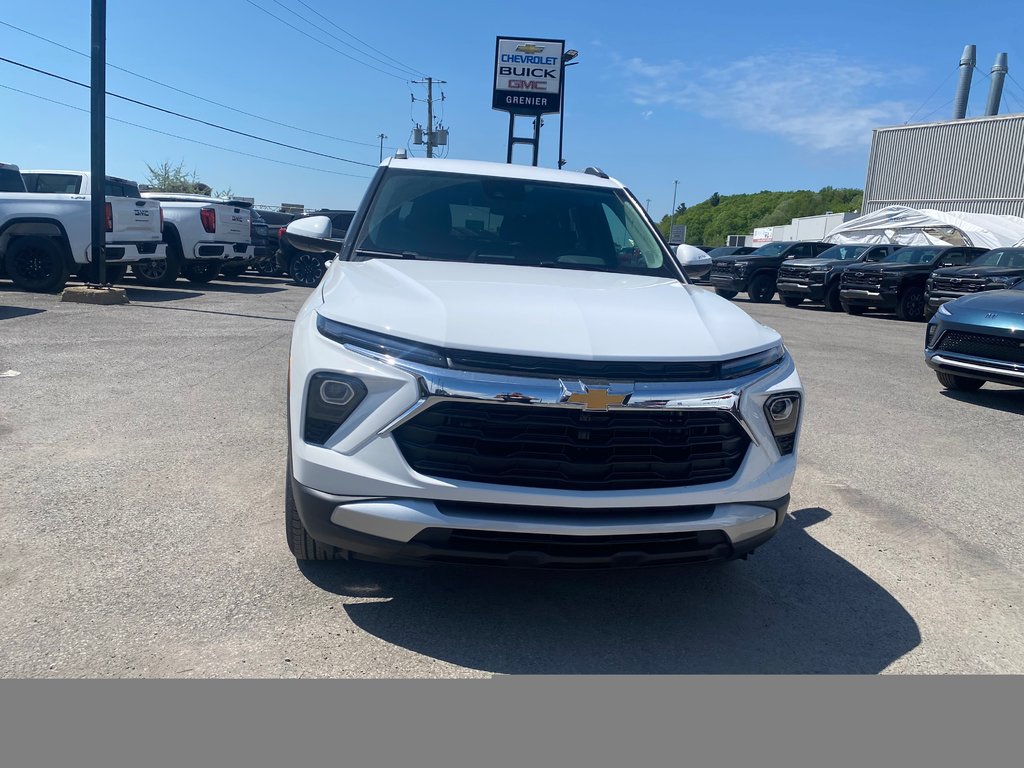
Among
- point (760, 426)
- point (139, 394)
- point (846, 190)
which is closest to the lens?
point (760, 426)

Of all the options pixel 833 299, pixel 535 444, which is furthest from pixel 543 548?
pixel 833 299

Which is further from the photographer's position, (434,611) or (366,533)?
(434,611)

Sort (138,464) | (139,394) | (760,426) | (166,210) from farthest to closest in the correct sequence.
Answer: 1. (166,210)
2. (139,394)
3. (138,464)
4. (760,426)

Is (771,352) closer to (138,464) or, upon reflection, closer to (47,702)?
(47,702)

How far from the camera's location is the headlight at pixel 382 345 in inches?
106

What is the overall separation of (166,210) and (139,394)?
32.8 feet

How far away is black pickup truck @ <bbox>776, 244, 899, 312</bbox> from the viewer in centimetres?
2003

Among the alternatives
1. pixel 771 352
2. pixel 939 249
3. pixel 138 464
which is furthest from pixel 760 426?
pixel 939 249

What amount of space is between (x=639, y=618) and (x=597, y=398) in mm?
1072

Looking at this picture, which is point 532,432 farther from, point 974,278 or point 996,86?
point 996,86

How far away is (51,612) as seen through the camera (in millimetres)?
3002

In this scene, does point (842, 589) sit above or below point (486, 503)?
below

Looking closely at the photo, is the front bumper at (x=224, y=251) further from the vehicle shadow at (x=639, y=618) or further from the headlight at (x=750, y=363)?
the headlight at (x=750, y=363)

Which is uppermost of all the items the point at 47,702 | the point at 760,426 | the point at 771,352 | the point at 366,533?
the point at 771,352
